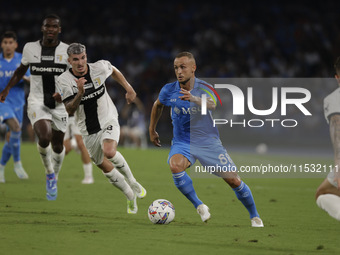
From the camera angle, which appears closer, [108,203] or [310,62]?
[108,203]

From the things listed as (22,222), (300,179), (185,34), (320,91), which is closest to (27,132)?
(185,34)

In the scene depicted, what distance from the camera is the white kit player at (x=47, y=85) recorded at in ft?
29.1

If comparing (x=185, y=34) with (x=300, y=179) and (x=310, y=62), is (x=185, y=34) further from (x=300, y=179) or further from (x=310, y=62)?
(x=300, y=179)

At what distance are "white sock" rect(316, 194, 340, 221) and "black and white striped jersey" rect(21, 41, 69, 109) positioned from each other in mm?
4746

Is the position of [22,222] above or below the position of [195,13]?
below

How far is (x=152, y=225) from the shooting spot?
6.98m

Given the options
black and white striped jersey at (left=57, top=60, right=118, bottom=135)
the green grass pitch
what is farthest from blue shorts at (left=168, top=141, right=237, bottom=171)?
black and white striped jersey at (left=57, top=60, right=118, bottom=135)

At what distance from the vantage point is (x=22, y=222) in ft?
22.9

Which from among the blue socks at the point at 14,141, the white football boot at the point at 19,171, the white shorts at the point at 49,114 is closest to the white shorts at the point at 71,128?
the blue socks at the point at 14,141

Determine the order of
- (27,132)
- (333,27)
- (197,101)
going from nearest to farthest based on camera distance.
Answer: (197,101) < (27,132) < (333,27)

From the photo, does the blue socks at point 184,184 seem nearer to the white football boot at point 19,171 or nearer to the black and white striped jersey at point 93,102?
A: the black and white striped jersey at point 93,102

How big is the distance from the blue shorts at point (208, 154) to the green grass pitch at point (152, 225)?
717 mm

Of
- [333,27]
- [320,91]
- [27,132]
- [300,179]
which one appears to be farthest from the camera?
[333,27]

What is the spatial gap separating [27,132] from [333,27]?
47.0ft
